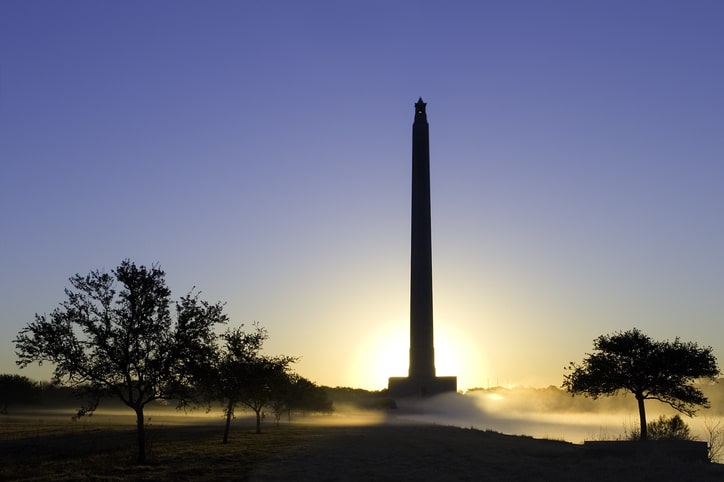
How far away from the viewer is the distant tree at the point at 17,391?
11488 centimetres

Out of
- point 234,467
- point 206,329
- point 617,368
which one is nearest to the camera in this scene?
point 234,467

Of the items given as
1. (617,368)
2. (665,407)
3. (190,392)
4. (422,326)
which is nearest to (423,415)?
(422,326)

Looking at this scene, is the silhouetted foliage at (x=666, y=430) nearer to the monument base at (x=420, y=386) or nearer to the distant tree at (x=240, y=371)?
the distant tree at (x=240, y=371)

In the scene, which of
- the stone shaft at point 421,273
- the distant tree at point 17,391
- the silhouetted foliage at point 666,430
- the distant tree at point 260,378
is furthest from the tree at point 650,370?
the distant tree at point 17,391

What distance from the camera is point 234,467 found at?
31.8 m

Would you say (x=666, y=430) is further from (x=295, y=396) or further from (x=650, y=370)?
(x=295, y=396)

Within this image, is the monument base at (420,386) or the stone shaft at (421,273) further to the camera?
the monument base at (420,386)

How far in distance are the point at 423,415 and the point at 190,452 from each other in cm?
6578

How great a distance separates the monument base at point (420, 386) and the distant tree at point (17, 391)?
58.9m

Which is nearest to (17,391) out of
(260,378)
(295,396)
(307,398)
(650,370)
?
(307,398)

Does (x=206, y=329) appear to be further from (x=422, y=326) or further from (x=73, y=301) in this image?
(x=422, y=326)

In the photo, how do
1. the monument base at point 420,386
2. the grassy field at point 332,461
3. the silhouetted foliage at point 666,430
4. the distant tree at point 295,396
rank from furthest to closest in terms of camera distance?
the monument base at point 420,386
the distant tree at point 295,396
the silhouetted foliage at point 666,430
the grassy field at point 332,461

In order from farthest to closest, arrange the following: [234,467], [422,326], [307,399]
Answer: [422,326]
[307,399]
[234,467]

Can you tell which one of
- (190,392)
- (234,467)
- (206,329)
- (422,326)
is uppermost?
(422,326)
